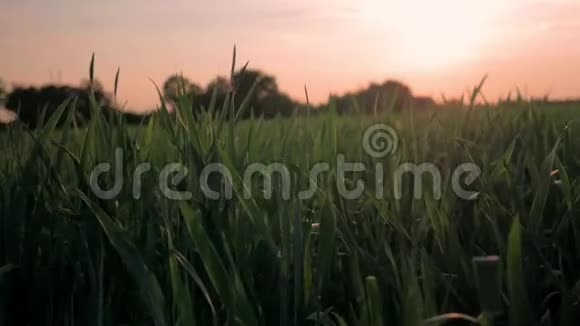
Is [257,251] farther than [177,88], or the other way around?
[177,88]

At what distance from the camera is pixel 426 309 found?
2.18 ft

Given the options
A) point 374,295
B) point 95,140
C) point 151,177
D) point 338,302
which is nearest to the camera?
point 374,295

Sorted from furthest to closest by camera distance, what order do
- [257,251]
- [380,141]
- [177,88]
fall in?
[380,141] → [177,88] → [257,251]

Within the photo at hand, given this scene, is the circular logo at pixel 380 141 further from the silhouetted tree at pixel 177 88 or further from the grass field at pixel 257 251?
the silhouetted tree at pixel 177 88

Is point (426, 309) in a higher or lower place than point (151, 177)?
lower

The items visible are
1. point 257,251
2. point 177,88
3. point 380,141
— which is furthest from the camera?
point 380,141

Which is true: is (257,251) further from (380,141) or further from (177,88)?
(380,141)

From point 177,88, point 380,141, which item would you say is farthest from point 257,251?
point 380,141

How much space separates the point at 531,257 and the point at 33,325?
58 centimetres

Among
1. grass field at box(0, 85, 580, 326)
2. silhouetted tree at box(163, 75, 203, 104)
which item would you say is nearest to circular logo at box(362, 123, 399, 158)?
grass field at box(0, 85, 580, 326)

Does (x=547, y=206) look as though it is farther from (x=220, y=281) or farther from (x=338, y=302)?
(x=220, y=281)

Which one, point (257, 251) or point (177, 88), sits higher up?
point (177, 88)

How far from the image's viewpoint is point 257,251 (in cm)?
80

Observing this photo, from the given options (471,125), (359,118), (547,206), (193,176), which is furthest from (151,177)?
(471,125)
